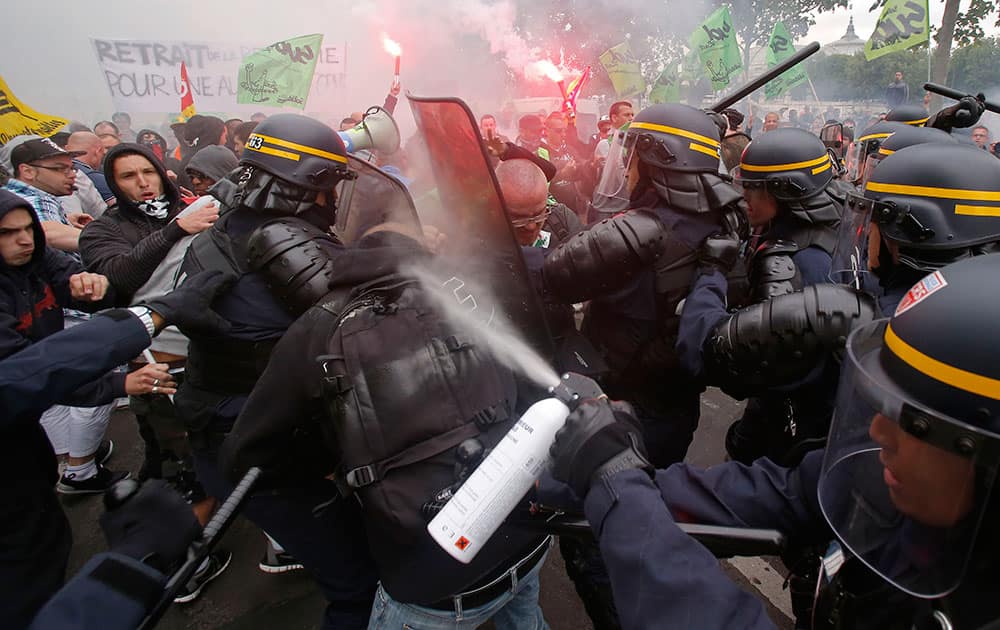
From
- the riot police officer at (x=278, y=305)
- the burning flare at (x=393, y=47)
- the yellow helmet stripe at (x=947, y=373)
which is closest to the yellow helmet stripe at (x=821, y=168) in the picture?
the yellow helmet stripe at (x=947, y=373)

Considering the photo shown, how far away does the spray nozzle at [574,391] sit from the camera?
1311 millimetres

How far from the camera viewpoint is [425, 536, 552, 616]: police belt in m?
1.68

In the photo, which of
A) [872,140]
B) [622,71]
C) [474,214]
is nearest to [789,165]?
[474,214]

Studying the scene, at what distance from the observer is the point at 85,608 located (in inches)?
41.3

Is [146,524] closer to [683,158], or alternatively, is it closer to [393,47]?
[683,158]

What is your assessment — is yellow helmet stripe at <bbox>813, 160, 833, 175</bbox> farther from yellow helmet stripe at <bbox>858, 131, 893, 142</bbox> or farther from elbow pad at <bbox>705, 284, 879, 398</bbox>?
yellow helmet stripe at <bbox>858, 131, 893, 142</bbox>

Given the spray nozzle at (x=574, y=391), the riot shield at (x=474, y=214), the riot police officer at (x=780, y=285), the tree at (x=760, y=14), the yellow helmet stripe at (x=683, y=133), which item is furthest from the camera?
the tree at (x=760, y=14)

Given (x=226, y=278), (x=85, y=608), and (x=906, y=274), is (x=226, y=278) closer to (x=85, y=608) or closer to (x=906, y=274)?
(x=85, y=608)

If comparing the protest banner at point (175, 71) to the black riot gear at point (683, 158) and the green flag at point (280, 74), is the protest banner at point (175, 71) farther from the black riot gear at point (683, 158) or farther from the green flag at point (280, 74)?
the black riot gear at point (683, 158)

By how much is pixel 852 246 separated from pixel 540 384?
1.49 m

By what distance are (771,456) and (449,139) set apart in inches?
85.6

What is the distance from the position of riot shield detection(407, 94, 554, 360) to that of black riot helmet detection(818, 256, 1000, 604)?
3.03 ft

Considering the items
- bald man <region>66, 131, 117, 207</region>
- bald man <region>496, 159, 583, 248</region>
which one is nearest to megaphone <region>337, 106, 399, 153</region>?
bald man <region>496, 159, 583, 248</region>

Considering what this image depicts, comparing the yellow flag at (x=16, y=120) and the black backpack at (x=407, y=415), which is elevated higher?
the yellow flag at (x=16, y=120)
